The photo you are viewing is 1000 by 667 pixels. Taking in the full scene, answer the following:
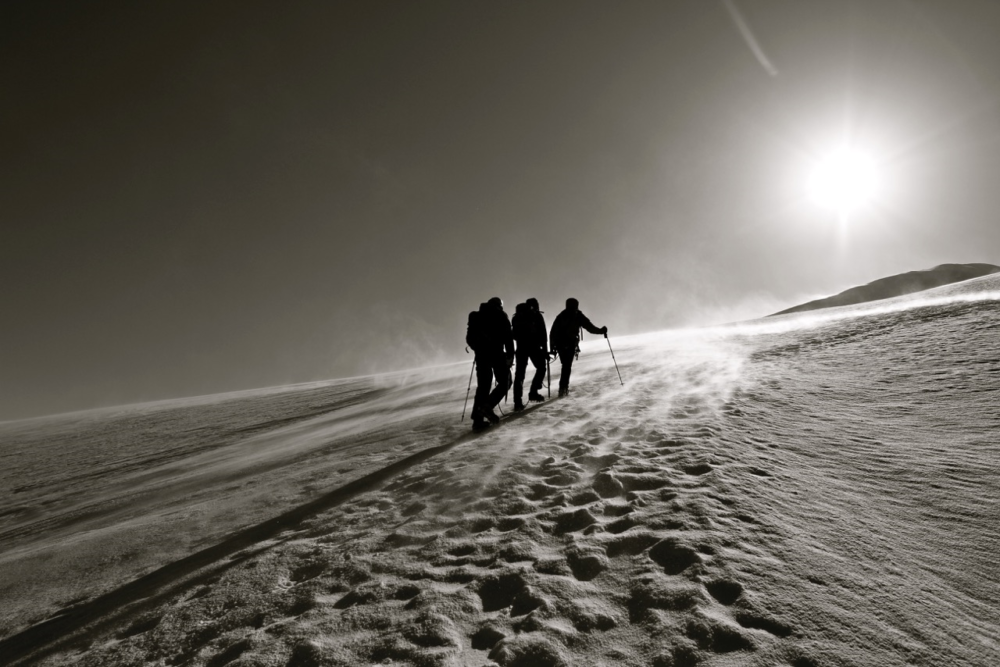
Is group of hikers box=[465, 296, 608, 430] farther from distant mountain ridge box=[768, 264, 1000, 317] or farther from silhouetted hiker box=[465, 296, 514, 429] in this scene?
distant mountain ridge box=[768, 264, 1000, 317]

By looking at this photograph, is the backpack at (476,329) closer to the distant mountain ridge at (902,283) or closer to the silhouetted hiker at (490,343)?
the silhouetted hiker at (490,343)

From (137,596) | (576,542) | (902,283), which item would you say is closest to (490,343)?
(576,542)

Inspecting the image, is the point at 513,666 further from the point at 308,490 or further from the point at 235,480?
the point at 235,480

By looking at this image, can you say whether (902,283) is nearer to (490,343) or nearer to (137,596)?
(490,343)

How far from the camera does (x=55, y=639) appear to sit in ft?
11.8

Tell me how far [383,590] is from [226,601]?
140cm

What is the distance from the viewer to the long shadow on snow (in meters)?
3.55

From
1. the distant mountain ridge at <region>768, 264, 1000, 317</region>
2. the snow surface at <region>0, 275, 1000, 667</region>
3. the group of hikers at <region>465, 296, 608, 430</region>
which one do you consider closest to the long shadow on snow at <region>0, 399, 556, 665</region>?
the snow surface at <region>0, 275, 1000, 667</region>

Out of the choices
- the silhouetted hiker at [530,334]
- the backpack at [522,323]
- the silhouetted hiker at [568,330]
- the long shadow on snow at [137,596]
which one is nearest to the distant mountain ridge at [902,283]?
the silhouetted hiker at [568,330]

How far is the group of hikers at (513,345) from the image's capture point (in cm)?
997

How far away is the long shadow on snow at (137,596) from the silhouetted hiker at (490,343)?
15.3ft

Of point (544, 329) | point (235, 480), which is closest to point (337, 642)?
point (235, 480)

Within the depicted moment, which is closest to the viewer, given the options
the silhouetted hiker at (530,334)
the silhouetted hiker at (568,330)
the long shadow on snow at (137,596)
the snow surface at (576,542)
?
the snow surface at (576,542)

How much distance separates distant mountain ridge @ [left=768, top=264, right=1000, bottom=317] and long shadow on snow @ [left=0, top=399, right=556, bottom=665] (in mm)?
59713
